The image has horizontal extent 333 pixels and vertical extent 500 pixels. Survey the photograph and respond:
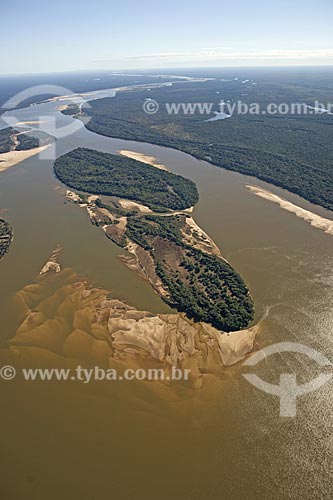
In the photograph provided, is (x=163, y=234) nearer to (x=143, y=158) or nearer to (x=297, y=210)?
(x=297, y=210)

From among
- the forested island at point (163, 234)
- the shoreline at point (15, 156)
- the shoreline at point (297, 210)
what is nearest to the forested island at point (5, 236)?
→ the forested island at point (163, 234)

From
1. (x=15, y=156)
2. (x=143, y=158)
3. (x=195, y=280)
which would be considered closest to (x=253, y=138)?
(x=143, y=158)

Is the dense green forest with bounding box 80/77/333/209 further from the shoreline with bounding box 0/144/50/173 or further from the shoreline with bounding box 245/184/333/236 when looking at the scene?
the shoreline with bounding box 0/144/50/173

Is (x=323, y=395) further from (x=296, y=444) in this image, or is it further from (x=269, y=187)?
(x=269, y=187)

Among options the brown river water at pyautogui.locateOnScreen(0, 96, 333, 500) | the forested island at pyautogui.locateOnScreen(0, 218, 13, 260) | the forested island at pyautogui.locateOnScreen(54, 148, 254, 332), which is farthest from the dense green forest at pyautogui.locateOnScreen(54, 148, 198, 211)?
the brown river water at pyautogui.locateOnScreen(0, 96, 333, 500)

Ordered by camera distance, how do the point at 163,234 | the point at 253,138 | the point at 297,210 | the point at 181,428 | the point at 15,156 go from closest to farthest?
the point at 181,428, the point at 163,234, the point at 297,210, the point at 15,156, the point at 253,138
